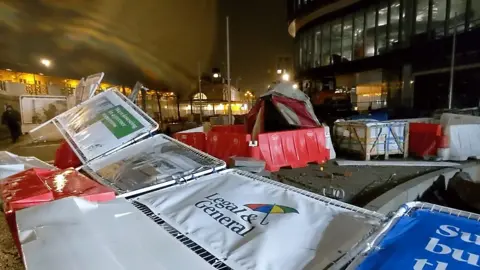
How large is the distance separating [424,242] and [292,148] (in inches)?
233

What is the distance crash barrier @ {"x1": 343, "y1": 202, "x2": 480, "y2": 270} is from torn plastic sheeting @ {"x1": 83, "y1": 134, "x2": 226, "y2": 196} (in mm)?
1931

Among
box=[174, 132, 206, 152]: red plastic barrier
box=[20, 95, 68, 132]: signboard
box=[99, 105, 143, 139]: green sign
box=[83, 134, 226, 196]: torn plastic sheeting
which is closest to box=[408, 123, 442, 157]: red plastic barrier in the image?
box=[174, 132, 206, 152]: red plastic barrier

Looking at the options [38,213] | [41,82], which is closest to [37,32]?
[41,82]

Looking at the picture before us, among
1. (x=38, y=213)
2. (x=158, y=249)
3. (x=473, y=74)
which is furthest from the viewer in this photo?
(x=473, y=74)

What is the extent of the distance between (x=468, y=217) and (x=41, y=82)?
19.6 metres

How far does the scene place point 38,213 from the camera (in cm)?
185

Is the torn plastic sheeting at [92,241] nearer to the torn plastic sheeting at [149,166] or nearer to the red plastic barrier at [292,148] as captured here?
the torn plastic sheeting at [149,166]

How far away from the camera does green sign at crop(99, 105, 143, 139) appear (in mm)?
4230

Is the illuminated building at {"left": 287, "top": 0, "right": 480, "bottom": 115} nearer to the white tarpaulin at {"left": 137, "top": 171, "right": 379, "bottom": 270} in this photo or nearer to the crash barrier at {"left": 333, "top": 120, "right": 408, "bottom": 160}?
the crash barrier at {"left": 333, "top": 120, "right": 408, "bottom": 160}

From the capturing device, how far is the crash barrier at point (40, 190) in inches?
80.3

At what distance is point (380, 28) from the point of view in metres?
20.9

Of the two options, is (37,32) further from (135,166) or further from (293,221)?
(293,221)

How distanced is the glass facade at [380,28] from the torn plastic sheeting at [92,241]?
788 inches

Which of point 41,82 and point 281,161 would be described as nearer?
point 281,161
